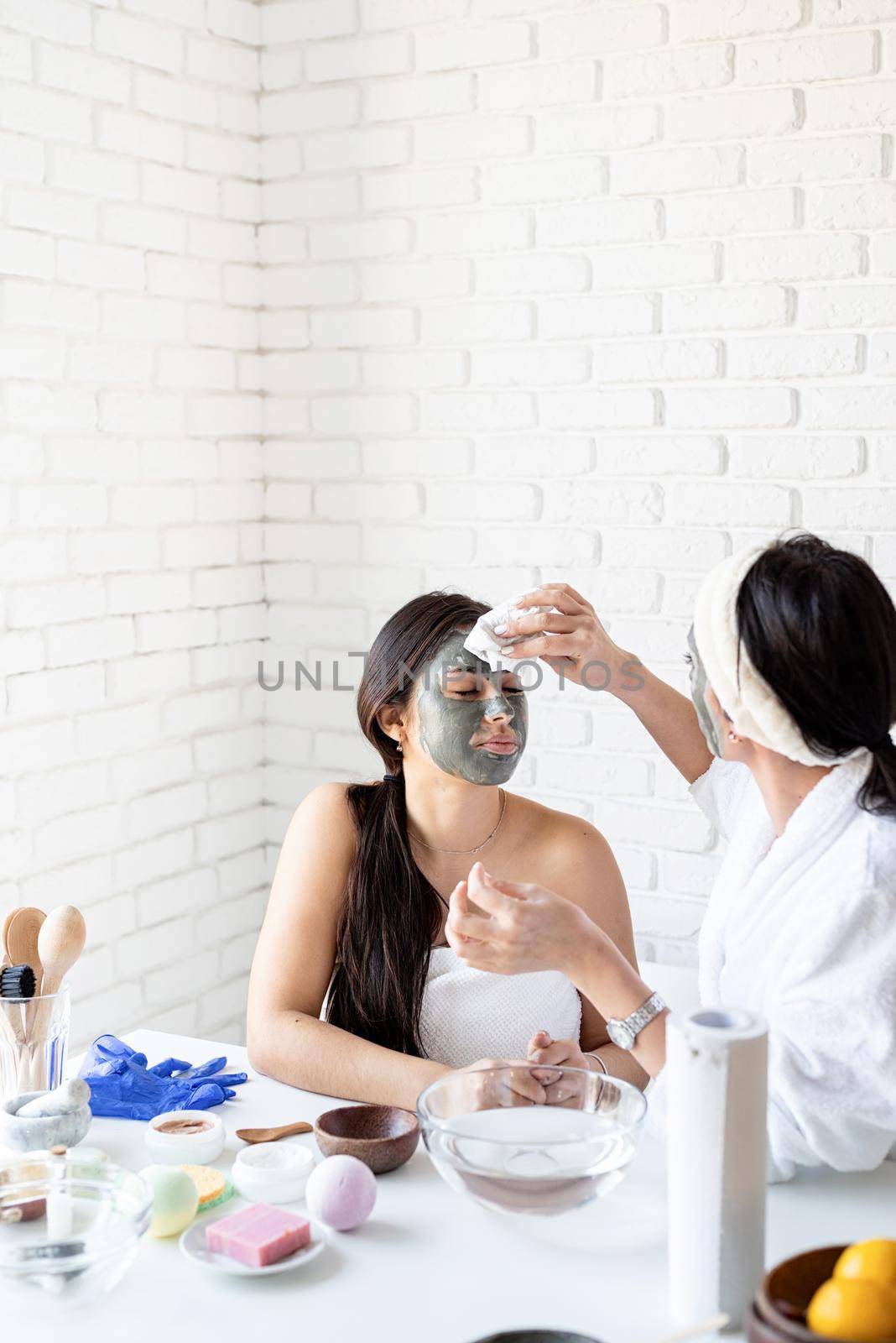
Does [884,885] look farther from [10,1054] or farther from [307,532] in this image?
[307,532]

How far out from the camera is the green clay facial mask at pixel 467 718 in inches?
72.7

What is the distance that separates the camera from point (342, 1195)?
1.21 m

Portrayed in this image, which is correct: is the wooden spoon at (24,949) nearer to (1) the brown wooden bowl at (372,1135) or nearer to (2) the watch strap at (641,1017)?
(1) the brown wooden bowl at (372,1135)

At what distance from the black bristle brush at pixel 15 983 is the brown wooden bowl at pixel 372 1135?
0.34m

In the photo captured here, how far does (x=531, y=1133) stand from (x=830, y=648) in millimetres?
533

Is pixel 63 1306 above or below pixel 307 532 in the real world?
below

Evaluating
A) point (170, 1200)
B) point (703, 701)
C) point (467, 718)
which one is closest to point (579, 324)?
point (467, 718)

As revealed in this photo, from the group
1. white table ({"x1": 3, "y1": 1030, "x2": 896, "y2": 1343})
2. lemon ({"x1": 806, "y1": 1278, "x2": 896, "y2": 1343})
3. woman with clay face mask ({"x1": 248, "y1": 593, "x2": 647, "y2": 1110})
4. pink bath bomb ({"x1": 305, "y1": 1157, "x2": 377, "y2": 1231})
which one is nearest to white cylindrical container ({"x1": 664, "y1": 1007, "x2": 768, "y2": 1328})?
white table ({"x1": 3, "y1": 1030, "x2": 896, "y2": 1343})

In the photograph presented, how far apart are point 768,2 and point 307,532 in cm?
132

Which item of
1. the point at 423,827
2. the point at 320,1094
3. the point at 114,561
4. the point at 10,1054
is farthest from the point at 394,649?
the point at 114,561

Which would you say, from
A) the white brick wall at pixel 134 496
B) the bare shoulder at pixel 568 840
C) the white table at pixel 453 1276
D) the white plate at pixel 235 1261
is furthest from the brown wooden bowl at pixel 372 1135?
the white brick wall at pixel 134 496

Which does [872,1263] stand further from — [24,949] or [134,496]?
[134,496]

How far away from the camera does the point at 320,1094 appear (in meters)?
1.59

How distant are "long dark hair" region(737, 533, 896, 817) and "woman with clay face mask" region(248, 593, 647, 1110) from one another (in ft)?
1.57
